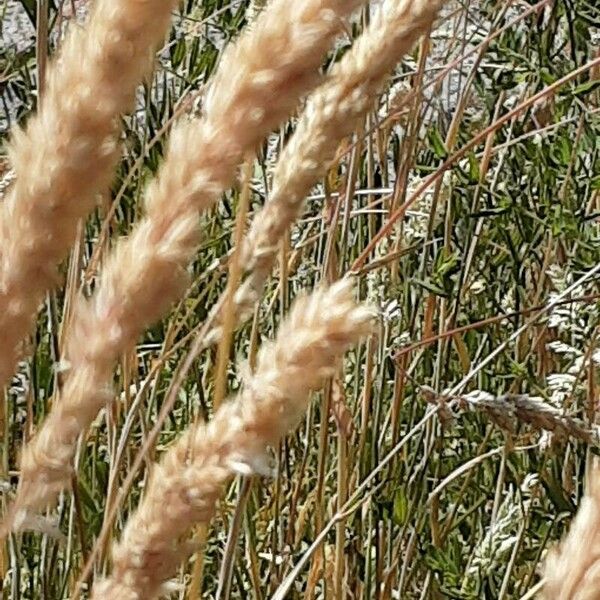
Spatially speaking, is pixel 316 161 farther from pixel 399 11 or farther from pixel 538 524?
pixel 538 524

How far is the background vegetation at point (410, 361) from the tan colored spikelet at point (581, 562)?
0.40 m

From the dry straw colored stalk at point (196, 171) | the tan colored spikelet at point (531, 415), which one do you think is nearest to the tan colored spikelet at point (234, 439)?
the dry straw colored stalk at point (196, 171)

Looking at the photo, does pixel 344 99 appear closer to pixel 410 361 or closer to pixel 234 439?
pixel 234 439

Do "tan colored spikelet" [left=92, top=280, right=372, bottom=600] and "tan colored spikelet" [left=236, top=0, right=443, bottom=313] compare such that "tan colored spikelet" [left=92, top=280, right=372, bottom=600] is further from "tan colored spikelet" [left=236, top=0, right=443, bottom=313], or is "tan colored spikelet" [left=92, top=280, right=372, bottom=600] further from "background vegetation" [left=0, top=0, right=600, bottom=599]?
"background vegetation" [left=0, top=0, right=600, bottom=599]

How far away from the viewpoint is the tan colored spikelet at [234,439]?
29cm

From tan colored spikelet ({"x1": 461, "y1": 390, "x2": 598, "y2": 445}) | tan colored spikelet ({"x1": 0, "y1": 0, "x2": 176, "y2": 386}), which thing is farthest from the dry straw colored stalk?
tan colored spikelet ({"x1": 461, "y1": 390, "x2": 598, "y2": 445})

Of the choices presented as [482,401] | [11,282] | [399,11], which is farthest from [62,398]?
[482,401]

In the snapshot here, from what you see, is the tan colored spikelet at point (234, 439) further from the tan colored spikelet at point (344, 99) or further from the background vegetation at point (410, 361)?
the background vegetation at point (410, 361)

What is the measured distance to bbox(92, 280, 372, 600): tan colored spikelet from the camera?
0.29m

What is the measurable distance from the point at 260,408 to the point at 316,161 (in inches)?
4.0

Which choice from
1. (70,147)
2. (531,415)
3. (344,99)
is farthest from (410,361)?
(70,147)

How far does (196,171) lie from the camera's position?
29 cm

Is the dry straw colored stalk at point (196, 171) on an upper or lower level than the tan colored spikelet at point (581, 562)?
upper

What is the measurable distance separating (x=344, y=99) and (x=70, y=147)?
0.12 m
